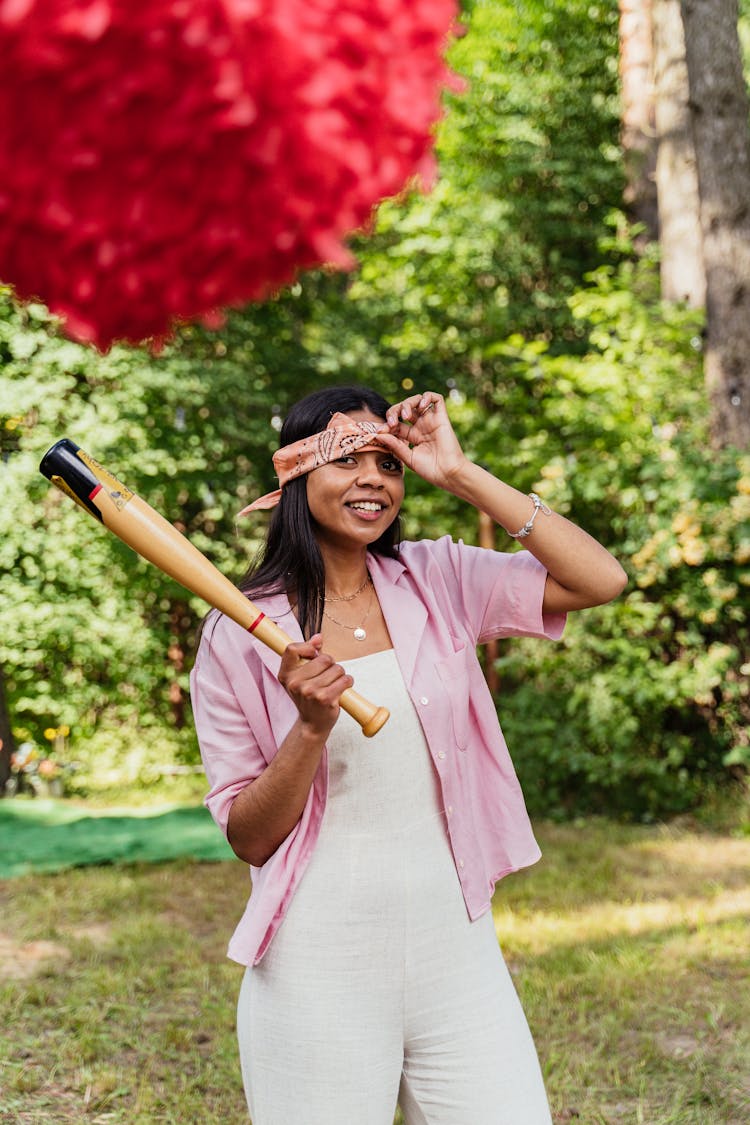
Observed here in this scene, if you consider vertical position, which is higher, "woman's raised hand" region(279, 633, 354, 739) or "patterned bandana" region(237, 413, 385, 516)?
"patterned bandana" region(237, 413, 385, 516)

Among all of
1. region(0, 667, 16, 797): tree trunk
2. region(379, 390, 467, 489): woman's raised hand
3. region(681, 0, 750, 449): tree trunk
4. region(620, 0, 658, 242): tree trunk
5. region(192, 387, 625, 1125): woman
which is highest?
region(620, 0, 658, 242): tree trunk

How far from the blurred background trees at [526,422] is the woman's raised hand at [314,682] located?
12.9 feet

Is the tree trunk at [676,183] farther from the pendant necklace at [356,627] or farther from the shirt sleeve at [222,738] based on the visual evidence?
the shirt sleeve at [222,738]

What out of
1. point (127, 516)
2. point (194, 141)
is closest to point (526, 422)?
point (127, 516)

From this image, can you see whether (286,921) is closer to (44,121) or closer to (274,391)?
(44,121)

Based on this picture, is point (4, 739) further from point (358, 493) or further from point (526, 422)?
point (358, 493)

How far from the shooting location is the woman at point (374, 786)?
2.04 metres

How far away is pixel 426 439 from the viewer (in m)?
2.29

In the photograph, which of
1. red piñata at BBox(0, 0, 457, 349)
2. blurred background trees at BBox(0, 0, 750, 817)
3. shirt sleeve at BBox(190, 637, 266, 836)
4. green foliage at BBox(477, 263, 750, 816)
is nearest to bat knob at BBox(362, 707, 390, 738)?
shirt sleeve at BBox(190, 637, 266, 836)

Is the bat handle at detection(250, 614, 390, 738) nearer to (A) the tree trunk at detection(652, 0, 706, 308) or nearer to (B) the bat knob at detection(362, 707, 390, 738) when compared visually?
(B) the bat knob at detection(362, 707, 390, 738)

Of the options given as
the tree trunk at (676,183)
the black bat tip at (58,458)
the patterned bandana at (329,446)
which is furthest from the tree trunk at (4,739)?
the black bat tip at (58,458)

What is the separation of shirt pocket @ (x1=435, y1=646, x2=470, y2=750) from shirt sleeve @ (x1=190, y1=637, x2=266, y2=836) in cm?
37

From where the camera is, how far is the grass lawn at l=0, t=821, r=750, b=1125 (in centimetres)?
381

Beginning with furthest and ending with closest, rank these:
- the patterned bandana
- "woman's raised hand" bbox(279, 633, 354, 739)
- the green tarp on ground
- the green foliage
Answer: the green foliage < the green tarp on ground < the patterned bandana < "woman's raised hand" bbox(279, 633, 354, 739)
